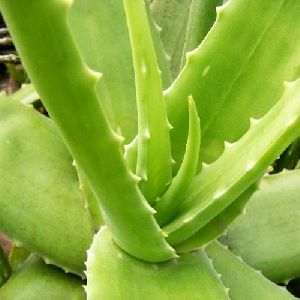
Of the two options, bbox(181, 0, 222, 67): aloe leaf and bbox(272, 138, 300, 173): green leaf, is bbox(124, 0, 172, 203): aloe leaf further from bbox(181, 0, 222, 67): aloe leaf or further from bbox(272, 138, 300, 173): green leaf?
bbox(272, 138, 300, 173): green leaf

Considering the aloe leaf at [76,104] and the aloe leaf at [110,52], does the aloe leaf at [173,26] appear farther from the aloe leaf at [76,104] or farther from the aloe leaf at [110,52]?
the aloe leaf at [76,104]

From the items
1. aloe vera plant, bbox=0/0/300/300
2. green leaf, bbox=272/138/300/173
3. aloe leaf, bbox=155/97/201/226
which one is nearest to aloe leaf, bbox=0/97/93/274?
aloe vera plant, bbox=0/0/300/300

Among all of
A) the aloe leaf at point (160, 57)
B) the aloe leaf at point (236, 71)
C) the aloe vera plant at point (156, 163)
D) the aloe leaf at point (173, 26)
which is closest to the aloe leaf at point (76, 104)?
the aloe vera plant at point (156, 163)

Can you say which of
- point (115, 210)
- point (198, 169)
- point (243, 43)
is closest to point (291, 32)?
A: point (243, 43)

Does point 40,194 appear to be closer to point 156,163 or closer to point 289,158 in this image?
point 156,163

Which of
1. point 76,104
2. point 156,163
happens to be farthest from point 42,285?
point 76,104

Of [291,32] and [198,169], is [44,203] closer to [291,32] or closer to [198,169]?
[198,169]
